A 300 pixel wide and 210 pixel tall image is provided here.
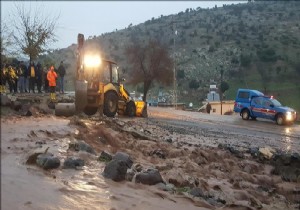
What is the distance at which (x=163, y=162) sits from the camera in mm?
10359

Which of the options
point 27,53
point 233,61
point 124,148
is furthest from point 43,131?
point 233,61

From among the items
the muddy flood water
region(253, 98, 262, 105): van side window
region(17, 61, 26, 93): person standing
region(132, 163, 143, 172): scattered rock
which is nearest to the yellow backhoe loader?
the muddy flood water

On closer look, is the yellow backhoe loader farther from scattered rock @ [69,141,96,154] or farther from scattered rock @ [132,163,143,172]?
scattered rock @ [132,163,143,172]

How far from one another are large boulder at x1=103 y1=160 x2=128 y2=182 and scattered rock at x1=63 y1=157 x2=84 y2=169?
52 centimetres

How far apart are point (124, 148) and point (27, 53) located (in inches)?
733

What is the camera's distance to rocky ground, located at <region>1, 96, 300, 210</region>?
5936 millimetres

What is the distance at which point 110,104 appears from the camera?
18328 mm

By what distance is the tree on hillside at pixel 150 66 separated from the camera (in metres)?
52.8

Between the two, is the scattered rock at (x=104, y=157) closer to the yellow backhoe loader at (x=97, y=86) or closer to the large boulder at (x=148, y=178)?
the large boulder at (x=148, y=178)

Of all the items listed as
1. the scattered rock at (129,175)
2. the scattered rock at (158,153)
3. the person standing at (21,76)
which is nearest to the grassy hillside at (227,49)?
the person standing at (21,76)

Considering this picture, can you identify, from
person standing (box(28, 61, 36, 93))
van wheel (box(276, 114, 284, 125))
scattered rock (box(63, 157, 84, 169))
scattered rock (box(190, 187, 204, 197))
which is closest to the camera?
scattered rock (box(63, 157, 84, 169))

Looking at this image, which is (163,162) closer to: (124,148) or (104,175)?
(124,148)

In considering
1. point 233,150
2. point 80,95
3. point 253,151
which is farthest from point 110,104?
point 253,151

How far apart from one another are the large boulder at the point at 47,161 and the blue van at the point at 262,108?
2137cm
